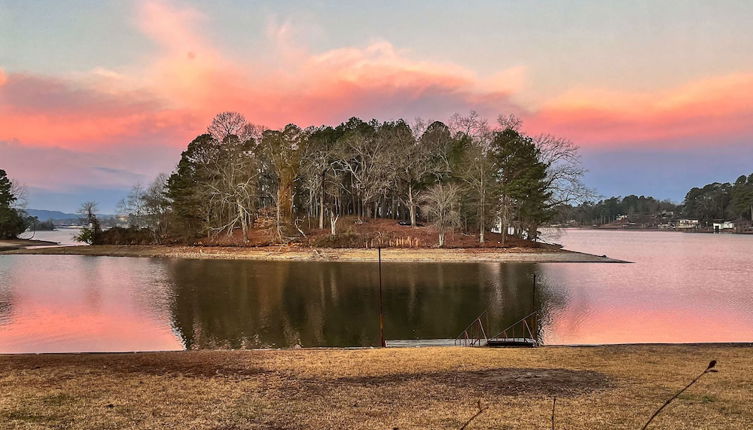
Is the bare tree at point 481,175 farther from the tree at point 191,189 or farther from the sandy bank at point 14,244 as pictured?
the sandy bank at point 14,244

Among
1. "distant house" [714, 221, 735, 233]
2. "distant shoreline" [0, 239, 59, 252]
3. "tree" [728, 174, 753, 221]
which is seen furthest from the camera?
"distant house" [714, 221, 735, 233]

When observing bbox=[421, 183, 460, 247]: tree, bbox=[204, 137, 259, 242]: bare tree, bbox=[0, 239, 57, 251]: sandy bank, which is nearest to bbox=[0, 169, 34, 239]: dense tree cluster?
bbox=[0, 239, 57, 251]: sandy bank

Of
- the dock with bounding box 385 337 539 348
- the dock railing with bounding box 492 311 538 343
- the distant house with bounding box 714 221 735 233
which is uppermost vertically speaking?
the distant house with bounding box 714 221 735 233

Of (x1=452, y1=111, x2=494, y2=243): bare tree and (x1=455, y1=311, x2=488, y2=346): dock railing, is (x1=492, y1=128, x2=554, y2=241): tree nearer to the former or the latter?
(x1=452, y1=111, x2=494, y2=243): bare tree

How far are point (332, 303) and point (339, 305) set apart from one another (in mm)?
706

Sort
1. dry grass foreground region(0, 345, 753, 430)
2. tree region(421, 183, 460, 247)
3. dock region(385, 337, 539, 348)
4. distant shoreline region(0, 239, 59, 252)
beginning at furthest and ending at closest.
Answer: distant shoreline region(0, 239, 59, 252) → tree region(421, 183, 460, 247) → dock region(385, 337, 539, 348) → dry grass foreground region(0, 345, 753, 430)

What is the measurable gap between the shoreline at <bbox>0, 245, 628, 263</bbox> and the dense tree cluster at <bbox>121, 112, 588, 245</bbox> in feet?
16.0

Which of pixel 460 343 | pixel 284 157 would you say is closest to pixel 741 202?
pixel 284 157

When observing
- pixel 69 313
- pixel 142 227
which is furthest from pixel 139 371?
pixel 142 227

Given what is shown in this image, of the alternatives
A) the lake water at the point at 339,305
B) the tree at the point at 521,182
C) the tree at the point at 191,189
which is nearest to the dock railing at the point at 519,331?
the lake water at the point at 339,305

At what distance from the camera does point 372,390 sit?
941 cm

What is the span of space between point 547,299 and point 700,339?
32.0 feet

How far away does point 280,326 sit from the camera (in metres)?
20.2

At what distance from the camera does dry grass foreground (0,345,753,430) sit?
7.63 metres
